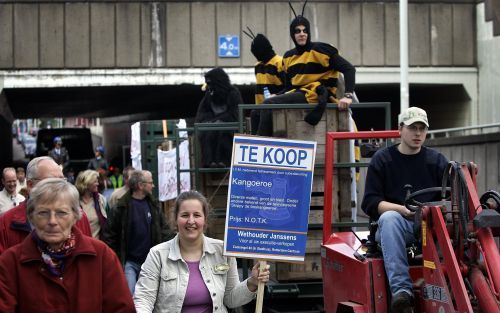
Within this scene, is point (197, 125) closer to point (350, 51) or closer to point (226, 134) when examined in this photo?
point (226, 134)

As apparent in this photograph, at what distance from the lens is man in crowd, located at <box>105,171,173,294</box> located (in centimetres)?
1013

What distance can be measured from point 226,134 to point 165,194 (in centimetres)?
246

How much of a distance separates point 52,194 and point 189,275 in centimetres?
146

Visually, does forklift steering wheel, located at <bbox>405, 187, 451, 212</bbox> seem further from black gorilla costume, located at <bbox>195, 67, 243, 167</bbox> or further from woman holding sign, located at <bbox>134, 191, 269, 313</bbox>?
black gorilla costume, located at <bbox>195, 67, 243, 167</bbox>

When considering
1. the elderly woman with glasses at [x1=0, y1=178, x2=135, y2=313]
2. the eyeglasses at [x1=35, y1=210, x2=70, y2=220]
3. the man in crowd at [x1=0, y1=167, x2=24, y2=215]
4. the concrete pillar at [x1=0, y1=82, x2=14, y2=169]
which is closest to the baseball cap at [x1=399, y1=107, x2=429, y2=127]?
the elderly woman with glasses at [x1=0, y1=178, x2=135, y2=313]

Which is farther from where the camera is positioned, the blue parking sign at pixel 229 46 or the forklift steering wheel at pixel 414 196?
the blue parking sign at pixel 229 46

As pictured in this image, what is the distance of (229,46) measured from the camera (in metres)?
23.4

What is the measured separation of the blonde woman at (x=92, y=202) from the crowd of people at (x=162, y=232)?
0.01 m

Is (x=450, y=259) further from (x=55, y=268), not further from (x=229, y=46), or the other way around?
(x=229, y=46)

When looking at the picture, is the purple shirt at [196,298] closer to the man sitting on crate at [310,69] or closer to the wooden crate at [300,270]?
the wooden crate at [300,270]

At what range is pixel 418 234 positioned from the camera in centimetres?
653

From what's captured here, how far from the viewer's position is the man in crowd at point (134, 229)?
1013 cm

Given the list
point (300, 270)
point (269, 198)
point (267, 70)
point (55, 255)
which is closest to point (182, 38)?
point (267, 70)

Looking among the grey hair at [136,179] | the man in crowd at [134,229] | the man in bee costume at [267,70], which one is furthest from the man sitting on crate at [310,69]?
the man in crowd at [134,229]
